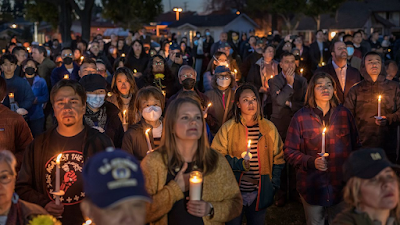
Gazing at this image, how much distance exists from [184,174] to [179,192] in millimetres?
147

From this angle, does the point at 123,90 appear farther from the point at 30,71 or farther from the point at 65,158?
the point at 30,71

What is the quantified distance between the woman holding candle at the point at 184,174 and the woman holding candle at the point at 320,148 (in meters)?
1.46

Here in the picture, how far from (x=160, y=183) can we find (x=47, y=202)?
32.5 inches

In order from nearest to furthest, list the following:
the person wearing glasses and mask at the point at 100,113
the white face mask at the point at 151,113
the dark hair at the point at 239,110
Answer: the white face mask at the point at 151,113 → the dark hair at the point at 239,110 → the person wearing glasses and mask at the point at 100,113

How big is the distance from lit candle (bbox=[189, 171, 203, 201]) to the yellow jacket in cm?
19

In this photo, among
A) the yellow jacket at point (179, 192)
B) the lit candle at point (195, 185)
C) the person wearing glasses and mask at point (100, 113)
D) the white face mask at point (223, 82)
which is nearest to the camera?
the lit candle at point (195, 185)

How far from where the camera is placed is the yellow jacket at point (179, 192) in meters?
3.24

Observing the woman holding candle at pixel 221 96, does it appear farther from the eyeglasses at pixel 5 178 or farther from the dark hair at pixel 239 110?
the eyeglasses at pixel 5 178

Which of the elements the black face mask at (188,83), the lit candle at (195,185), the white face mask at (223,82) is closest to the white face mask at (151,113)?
the lit candle at (195,185)

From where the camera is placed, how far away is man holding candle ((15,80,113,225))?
3.62 m

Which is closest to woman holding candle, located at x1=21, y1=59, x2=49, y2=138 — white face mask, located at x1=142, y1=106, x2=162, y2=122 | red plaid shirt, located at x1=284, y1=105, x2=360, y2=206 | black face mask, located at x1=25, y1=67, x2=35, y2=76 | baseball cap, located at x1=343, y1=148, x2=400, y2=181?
black face mask, located at x1=25, y1=67, x2=35, y2=76

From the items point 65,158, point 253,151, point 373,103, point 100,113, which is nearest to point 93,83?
point 100,113

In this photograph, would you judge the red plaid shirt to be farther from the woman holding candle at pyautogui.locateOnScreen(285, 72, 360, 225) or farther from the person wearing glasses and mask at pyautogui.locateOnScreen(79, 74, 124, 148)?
the person wearing glasses and mask at pyautogui.locateOnScreen(79, 74, 124, 148)

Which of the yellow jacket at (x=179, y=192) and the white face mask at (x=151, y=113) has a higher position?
the white face mask at (x=151, y=113)
